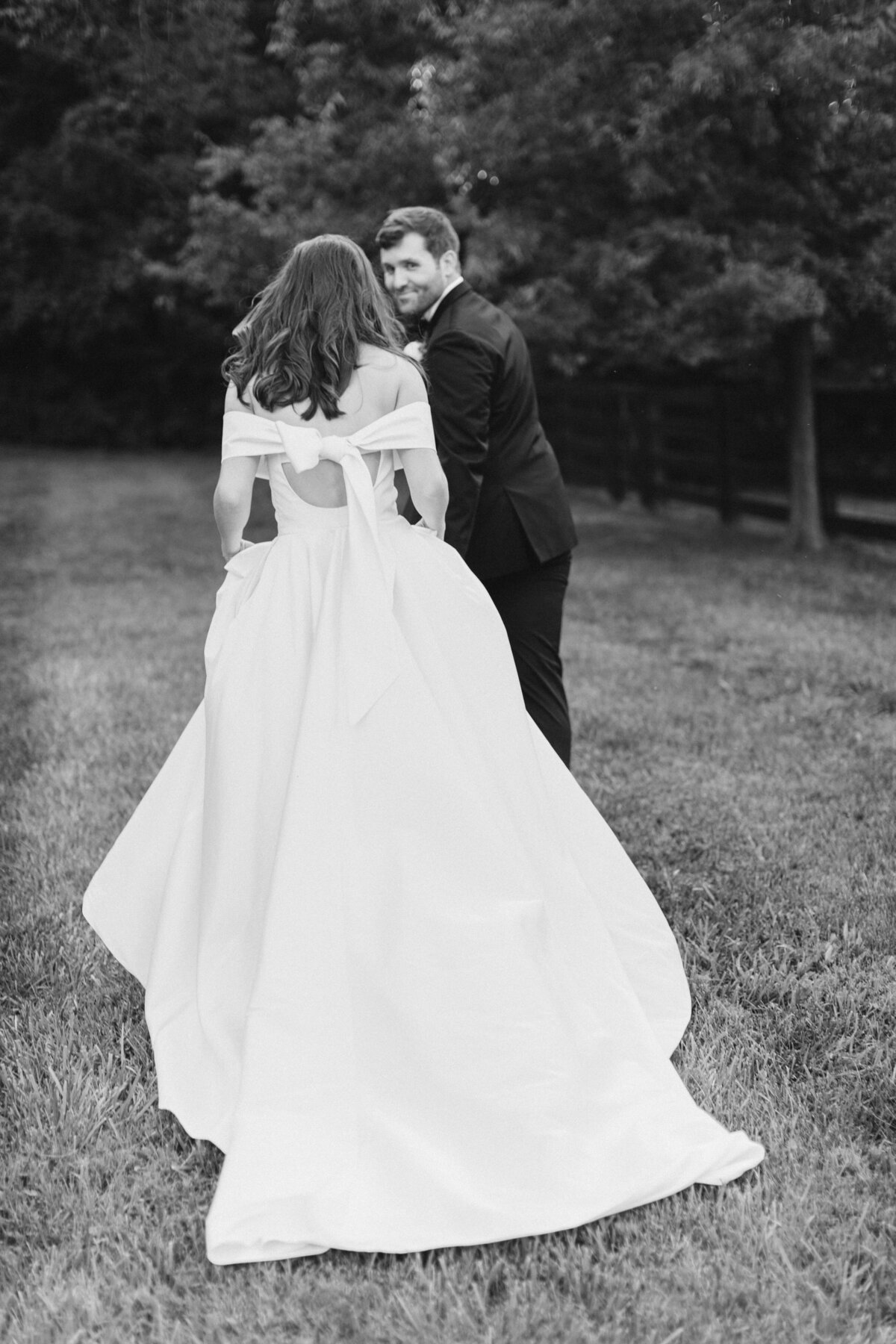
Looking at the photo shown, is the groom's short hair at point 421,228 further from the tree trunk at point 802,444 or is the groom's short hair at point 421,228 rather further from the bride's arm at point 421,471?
the tree trunk at point 802,444

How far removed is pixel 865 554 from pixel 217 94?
15.0 metres

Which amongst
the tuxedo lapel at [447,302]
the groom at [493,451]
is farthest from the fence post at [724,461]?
the tuxedo lapel at [447,302]

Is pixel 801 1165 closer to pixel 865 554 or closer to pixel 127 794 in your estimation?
pixel 127 794

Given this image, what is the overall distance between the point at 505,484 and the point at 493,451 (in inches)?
4.9

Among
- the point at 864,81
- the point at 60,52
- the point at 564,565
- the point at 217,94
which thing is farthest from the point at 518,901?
the point at 217,94

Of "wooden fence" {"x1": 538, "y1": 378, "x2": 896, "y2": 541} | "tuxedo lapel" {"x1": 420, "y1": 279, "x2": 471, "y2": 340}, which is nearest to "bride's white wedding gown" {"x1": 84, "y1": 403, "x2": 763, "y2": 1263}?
"tuxedo lapel" {"x1": 420, "y1": 279, "x2": 471, "y2": 340}

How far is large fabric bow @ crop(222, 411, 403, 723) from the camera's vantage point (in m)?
2.99

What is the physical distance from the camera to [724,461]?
1558 cm

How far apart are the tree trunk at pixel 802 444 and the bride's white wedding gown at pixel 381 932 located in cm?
1017

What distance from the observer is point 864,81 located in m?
10.3

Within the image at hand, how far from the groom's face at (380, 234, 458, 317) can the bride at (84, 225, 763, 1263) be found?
1159mm

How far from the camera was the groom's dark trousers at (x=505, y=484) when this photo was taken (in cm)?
430

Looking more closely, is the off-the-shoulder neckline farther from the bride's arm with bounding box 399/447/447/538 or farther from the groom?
the groom

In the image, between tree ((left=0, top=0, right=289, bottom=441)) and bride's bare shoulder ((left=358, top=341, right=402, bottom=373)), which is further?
tree ((left=0, top=0, right=289, bottom=441))
